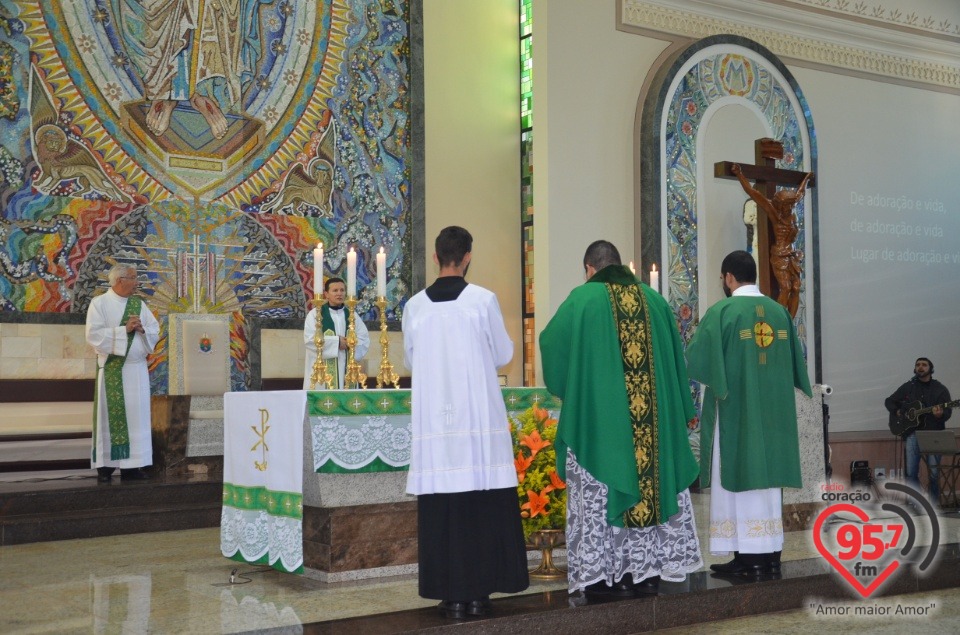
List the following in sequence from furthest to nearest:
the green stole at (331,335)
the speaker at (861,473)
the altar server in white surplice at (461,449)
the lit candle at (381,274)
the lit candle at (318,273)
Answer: the speaker at (861,473) < the green stole at (331,335) < the lit candle at (381,274) < the lit candle at (318,273) < the altar server in white surplice at (461,449)

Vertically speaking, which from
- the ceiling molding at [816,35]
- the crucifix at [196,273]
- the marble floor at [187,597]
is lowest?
the marble floor at [187,597]

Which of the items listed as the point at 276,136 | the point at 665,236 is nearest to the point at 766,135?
the point at 665,236

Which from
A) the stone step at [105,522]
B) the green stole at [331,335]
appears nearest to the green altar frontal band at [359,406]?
the green stole at [331,335]

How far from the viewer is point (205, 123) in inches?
392

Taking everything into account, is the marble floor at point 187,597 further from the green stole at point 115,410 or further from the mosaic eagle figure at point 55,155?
the mosaic eagle figure at point 55,155

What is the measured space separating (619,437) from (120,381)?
198 inches

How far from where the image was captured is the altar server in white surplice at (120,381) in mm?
8281

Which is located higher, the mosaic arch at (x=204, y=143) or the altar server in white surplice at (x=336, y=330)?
the mosaic arch at (x=204, y=143)

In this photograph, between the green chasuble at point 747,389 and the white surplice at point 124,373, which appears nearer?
the green chasuble at point 747,389

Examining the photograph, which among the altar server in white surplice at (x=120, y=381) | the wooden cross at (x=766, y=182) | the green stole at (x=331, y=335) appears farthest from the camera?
the wooden cross at (x=766, y=182)

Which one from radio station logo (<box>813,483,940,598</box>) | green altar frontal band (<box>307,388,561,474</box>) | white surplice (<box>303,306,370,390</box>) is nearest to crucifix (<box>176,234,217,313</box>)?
white surplice (<box>303,306,370,390</box>)

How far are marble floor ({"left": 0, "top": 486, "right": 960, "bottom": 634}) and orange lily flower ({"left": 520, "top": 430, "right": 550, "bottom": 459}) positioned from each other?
0.69 metres

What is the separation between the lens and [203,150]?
993 centimetres

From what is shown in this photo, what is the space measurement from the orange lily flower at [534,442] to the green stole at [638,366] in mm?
937
